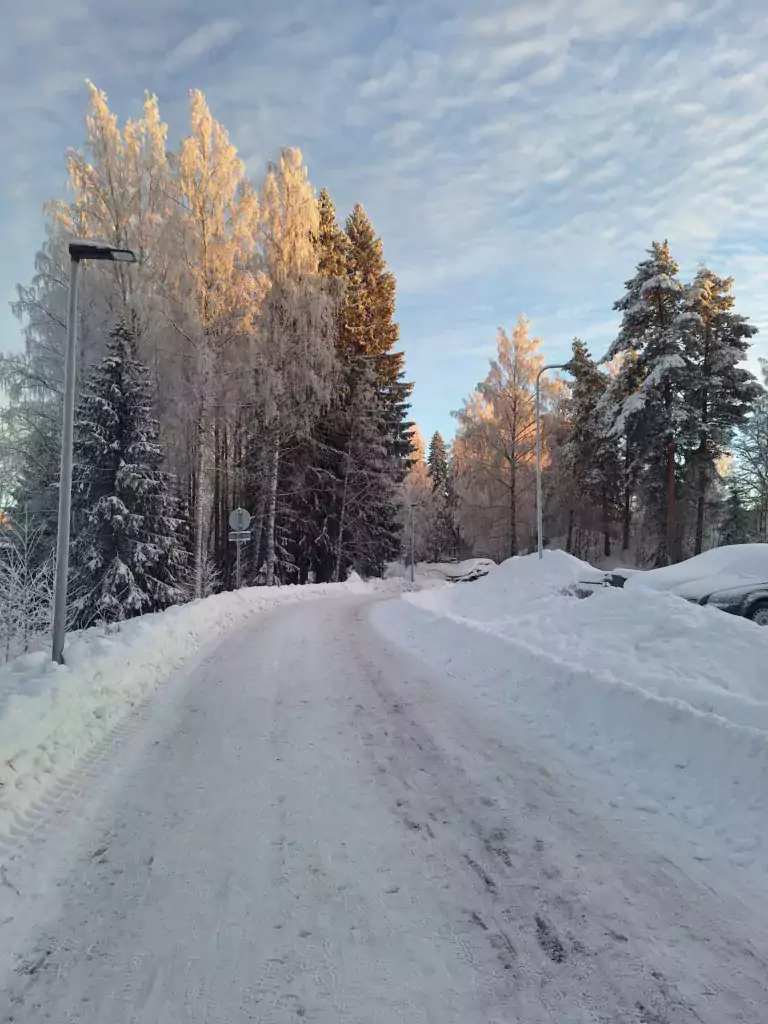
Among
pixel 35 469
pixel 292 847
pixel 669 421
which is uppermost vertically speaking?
pixel 669 421

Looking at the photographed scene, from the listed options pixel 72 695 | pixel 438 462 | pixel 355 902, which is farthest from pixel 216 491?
pixel 438 462

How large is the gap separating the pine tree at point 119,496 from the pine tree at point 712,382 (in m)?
24.3

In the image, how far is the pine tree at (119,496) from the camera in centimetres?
1575

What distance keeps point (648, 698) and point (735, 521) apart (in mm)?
37442

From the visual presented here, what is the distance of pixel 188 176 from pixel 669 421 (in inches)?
888

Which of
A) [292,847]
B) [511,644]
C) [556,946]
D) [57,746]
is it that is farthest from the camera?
[511,644]

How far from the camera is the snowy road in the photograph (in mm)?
2275

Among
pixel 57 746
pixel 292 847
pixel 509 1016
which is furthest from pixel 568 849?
pixel 57 746

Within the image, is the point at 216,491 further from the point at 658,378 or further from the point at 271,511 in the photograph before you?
the point at 658,378

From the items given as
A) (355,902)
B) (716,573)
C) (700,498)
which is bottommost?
(355,902)

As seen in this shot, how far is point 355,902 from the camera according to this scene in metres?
2.90

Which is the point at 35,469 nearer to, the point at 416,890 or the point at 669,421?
the point at 416,890

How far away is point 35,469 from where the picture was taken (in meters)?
17.3

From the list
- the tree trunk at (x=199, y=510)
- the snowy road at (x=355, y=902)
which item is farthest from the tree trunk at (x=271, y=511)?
the snowy road at (x=355, y=902)
